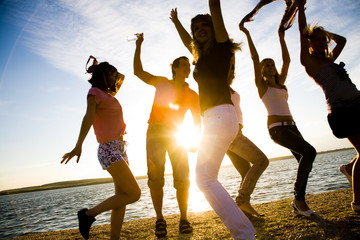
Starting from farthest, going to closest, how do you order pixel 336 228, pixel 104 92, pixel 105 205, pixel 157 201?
→ 1. pixel 157 201
2. pixel 104 92
3. pixel 105 205
4. pixel 336 228

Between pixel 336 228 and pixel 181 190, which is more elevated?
pixel 181 190

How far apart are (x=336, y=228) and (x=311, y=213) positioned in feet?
2.18

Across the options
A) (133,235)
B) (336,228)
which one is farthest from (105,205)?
(336,228)

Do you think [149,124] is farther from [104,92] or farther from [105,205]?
[105,205]

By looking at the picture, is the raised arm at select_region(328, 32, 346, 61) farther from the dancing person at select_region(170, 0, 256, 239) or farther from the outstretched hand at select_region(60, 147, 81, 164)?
the outstretched hand at select_region(60, 147, 81, 164)

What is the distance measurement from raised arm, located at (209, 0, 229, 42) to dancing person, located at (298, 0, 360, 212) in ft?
6.42

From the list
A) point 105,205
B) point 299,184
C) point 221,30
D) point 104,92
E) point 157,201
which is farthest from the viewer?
point 157,201

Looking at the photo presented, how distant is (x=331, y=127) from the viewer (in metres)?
3.15

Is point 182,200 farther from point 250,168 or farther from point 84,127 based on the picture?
point 84,127

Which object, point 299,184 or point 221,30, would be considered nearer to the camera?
point 221,30

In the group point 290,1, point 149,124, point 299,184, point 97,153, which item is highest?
point 290,1

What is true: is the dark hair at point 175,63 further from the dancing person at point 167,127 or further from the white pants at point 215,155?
the white pants at point 215,155

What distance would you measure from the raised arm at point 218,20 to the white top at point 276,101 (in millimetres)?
2107

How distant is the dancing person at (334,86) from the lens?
9.75 feet
